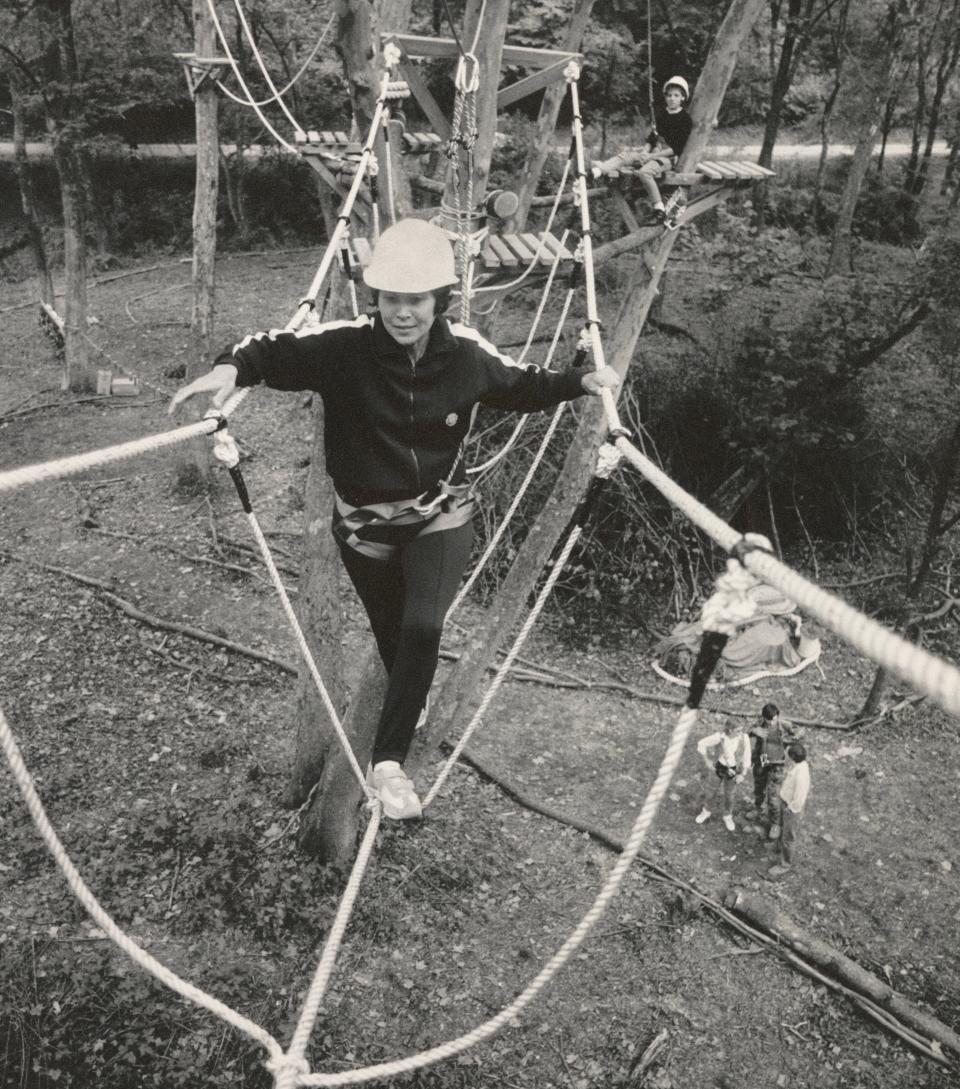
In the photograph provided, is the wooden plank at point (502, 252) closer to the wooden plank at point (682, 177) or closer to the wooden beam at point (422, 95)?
the wooden beam at point (422, 95)

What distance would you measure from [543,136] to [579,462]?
75.4 inches

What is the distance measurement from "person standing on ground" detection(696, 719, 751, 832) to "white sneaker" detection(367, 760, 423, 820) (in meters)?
2.93

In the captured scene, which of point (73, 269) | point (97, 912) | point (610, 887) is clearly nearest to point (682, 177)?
point (610, 887)

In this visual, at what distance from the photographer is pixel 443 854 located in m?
4.49

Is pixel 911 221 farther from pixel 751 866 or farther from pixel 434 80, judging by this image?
pixel 751 866

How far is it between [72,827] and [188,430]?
3234 mm

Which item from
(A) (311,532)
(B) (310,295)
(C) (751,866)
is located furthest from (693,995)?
(B) (310,295)

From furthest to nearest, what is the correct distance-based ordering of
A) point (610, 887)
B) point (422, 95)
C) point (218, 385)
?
point (422, 95), point (218, 385), point (610, 887)

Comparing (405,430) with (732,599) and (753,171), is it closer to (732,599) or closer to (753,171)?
(732,599)

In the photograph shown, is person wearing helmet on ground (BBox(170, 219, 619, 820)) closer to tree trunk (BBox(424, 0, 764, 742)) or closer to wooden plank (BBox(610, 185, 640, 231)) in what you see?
tree trunk (BBox(424, 0, 764, 742))

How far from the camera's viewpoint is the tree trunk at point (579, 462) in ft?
11.5

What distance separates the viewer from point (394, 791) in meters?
2.21

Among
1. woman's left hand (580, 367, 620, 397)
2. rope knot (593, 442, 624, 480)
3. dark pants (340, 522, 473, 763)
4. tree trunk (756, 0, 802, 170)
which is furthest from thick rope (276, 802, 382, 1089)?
tree trunk (756, 0, 802, 170)

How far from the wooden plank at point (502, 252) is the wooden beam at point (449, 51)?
2.36 ft
